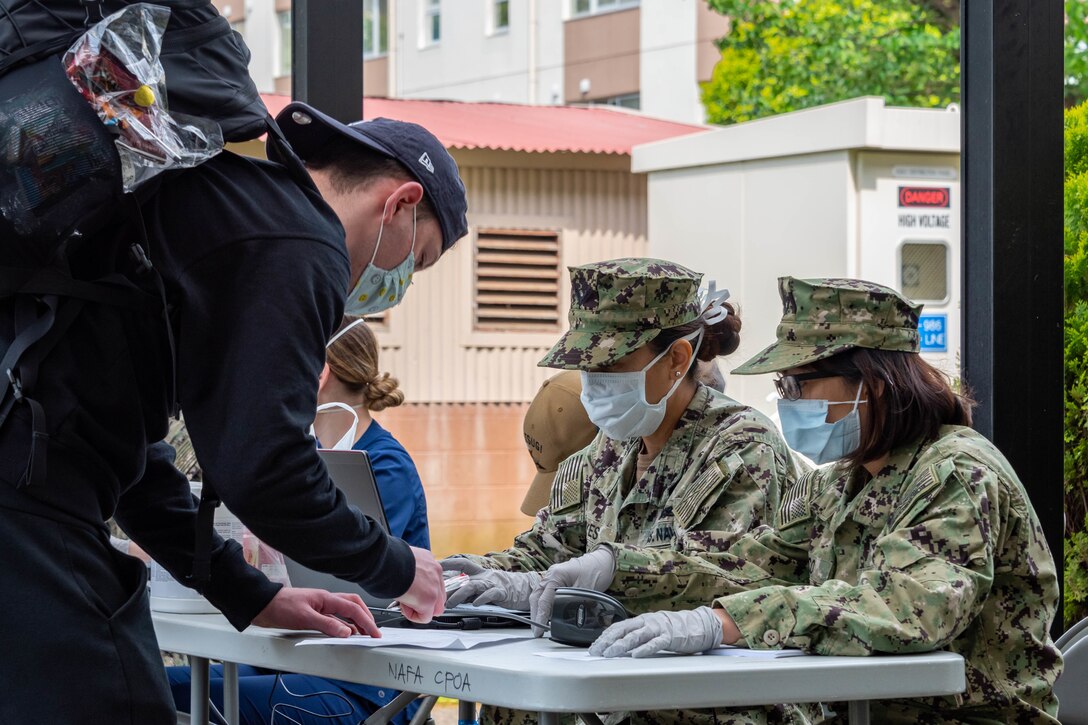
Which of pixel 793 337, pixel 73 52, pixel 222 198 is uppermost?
pixel 73 52

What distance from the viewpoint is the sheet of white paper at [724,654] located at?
2.05 m

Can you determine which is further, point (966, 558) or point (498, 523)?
point (498, 523)

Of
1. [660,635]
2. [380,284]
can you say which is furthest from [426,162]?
[660,635]

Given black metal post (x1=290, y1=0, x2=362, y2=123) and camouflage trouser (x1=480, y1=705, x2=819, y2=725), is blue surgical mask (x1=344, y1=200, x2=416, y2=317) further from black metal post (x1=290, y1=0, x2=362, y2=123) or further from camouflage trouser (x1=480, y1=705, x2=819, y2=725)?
black metal post (x1=290, y1=0, x2=362, y2=123)

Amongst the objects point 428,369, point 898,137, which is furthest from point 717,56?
point 898,137

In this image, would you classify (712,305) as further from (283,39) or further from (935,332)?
(283,39)

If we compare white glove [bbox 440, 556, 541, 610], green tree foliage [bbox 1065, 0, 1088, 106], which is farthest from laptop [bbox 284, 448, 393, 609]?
green tree foliage [bbox 1065, 0, 1088, 106]

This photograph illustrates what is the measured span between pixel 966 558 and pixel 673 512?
0.78m

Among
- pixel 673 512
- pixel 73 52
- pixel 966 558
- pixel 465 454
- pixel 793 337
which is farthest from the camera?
pixel 465 454

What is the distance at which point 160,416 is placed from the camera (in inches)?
71.0

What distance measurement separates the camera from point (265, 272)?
1.70 metres

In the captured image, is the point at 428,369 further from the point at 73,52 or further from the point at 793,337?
the point at 73,52

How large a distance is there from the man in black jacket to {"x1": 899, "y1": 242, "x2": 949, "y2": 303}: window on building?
6209mm

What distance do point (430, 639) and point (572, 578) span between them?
37 centimetres
